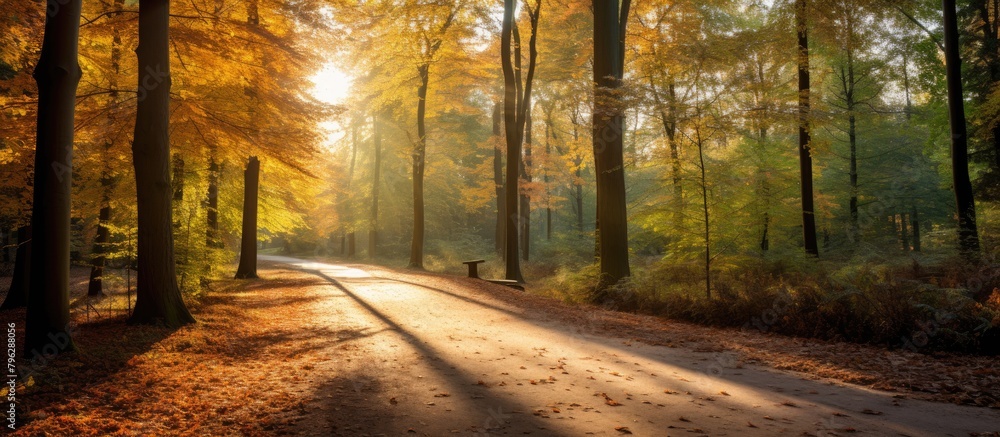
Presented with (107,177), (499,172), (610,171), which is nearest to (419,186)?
(499,172)

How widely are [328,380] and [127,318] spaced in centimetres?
524

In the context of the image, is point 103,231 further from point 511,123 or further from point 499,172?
point 499,172

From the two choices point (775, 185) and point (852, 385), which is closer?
point (852, 385)

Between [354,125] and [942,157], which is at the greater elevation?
[354,125]

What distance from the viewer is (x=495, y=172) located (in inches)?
1042

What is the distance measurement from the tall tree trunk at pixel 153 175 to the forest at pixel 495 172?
1.2 inches

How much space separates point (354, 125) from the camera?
110 feet

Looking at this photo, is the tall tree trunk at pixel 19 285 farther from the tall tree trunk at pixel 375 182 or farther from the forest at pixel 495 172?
the tall tree trunk at pixel 375 182

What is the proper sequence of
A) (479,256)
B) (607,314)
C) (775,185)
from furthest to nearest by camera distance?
(479,256)
(775,185)
(607,314)

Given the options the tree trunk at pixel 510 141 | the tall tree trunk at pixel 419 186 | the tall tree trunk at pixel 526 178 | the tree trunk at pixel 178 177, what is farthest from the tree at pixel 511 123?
the tree trunk at pixel 178 177

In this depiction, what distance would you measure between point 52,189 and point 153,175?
7.40ft

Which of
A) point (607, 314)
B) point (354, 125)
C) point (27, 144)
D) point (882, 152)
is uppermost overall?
point (354, 125)

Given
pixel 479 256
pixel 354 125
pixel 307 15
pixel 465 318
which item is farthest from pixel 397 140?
pixel 465 318

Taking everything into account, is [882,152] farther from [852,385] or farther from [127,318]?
[127,318]
